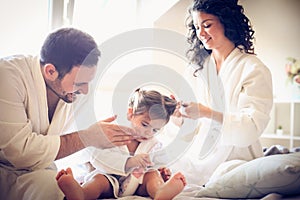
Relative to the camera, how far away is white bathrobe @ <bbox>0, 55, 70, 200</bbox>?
0.78m

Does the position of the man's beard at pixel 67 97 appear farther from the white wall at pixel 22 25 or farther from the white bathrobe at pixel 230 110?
the white bathrobe at pixel 230 110

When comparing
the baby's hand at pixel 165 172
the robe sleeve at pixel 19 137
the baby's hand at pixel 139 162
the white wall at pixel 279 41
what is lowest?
the baby's hand at pixel 165 172

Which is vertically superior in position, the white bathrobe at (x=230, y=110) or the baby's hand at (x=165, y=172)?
the white bathrobe at (x=230, y=110)

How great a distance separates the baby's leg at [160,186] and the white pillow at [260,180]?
0.16ft

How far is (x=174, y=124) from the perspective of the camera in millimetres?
854

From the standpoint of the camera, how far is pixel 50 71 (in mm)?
862

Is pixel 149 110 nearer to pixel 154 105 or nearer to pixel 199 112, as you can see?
pixel 154 105

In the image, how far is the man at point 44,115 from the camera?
79 centimetres

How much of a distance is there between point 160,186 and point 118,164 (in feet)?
0.39

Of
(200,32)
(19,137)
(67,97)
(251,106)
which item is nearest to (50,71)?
(67,97)

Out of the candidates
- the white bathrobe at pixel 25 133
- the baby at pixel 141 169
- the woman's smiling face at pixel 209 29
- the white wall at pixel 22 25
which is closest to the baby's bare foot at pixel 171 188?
the baby at pixel 141 169

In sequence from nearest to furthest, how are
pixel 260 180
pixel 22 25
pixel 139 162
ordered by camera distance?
pixel 260 180, pixel 139 162, pixel 22 25

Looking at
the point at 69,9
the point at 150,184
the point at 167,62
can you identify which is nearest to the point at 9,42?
the point at 69,9

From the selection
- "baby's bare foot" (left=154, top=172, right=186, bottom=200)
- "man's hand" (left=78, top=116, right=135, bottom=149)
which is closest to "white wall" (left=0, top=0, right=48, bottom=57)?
"man's hand" (left=78, top=116, right=135, bottom=149)
